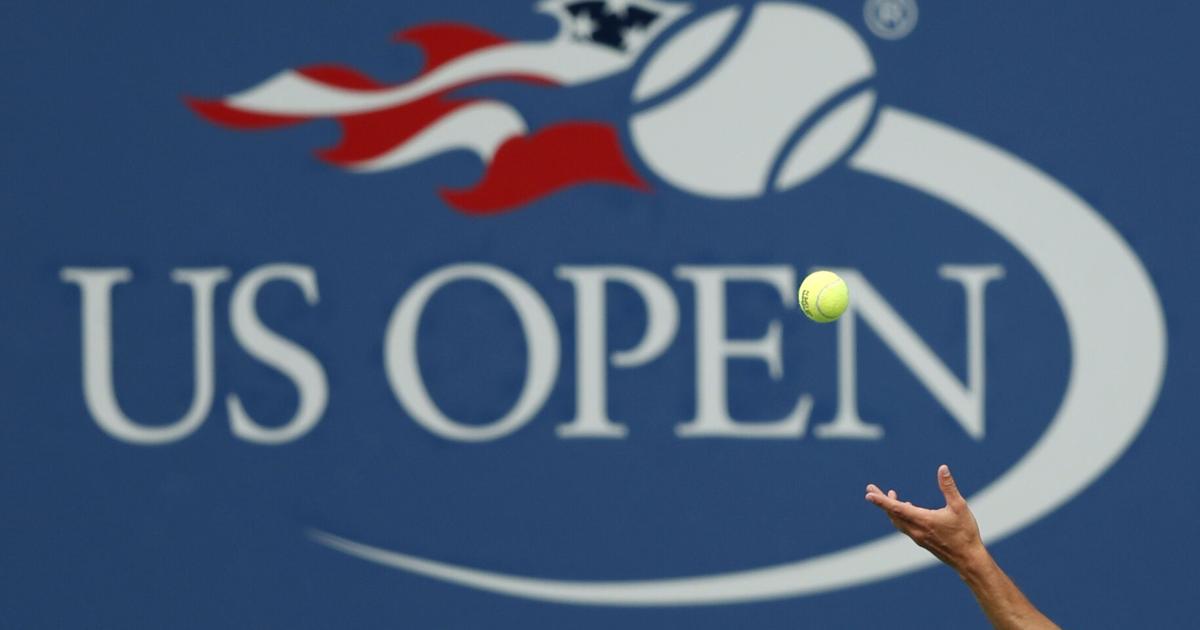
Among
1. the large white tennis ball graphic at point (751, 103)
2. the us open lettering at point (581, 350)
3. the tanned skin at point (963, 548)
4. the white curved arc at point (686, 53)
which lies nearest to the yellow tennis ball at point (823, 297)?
the us open lettering at point (581, 350)

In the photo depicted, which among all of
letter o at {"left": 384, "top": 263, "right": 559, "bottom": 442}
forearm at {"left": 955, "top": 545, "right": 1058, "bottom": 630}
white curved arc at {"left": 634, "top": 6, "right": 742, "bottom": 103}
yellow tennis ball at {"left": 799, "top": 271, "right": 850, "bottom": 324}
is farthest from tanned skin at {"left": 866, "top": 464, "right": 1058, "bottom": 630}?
white curved arc at {"left": 634, "top": 6, "right": 742, "bottom": 103}

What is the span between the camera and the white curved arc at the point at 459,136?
4852 mm

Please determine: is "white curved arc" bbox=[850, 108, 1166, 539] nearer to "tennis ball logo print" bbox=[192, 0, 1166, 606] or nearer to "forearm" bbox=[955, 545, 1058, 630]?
"tennis ball logo print" bbox=[192, 0, 1166, 606]

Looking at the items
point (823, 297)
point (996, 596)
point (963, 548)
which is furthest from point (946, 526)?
point (823, 297)

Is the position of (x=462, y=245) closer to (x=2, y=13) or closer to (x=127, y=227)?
(x=127, y=227)

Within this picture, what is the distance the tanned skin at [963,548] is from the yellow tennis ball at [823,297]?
1268 mm

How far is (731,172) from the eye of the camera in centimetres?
481

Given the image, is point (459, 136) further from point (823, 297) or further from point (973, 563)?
point (973, 563)

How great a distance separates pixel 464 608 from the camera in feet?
15.9

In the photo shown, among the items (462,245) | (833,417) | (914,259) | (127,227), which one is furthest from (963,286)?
(127,227)

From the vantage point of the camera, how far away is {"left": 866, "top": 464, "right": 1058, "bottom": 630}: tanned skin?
9.71 feet

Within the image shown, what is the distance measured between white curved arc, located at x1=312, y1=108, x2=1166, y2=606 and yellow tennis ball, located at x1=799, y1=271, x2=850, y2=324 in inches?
23.8

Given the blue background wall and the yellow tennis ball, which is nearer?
the yellow tennis ball

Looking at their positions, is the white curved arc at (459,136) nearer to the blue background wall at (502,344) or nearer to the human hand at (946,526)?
the blue background wall at (502,344)
